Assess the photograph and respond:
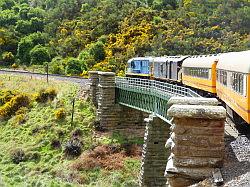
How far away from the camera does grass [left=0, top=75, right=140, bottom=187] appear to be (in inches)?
1252

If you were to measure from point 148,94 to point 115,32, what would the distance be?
5219 centimetres

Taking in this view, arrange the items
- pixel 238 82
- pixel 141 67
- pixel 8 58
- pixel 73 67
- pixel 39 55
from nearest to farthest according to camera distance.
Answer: pixel 238 82
pixel 141 67
pixel 73 67
pixel 39 55
pixel 8 58

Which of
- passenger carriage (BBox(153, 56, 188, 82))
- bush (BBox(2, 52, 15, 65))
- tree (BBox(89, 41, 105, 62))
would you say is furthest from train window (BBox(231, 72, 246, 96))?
bush (BBox(2, 52, 15, 65))

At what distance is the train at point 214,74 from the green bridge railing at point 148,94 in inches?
55.0

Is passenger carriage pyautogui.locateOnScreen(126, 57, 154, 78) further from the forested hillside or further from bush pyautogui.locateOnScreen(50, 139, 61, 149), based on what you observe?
the forested hillside

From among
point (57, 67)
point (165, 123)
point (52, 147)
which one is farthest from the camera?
point (57, 67)

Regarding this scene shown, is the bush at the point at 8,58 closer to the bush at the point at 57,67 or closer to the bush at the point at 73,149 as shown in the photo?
the bush at the point at 57,67

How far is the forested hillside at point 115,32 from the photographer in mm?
69875

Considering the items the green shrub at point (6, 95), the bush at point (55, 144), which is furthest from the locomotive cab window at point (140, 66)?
the green shrub at point (6, 95)

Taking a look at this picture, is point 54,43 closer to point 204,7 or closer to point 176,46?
point 176,46

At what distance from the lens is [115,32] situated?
80438 mm

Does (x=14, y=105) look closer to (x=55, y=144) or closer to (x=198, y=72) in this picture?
(x=55, y=144)

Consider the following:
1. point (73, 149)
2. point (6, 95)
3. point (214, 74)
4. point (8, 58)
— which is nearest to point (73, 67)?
point (8, 58)

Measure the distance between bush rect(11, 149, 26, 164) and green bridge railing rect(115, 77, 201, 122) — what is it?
28.1 feet
